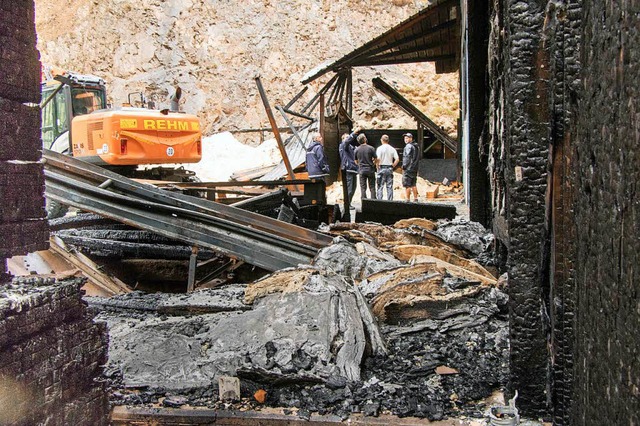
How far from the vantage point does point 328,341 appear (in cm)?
375

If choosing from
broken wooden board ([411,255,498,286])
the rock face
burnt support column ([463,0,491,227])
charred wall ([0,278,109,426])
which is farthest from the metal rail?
the rock face

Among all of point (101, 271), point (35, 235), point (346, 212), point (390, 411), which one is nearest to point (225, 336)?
point (390, 411)

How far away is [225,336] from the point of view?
13.3ft

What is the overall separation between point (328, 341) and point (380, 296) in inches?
38.8

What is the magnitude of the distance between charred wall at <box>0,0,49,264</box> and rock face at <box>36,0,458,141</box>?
2811cm

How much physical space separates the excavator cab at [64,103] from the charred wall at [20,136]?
10.9 meters

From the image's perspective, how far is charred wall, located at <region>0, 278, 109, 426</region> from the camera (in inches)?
90.1

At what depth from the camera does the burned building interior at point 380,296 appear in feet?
3.09

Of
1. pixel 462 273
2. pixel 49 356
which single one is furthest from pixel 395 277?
pixel 49 356

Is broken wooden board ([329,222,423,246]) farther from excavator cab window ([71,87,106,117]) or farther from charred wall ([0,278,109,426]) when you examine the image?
excavator cab window ([71,87,106,117])

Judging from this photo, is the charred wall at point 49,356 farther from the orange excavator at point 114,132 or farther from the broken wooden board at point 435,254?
the orange excavator at point 114,132

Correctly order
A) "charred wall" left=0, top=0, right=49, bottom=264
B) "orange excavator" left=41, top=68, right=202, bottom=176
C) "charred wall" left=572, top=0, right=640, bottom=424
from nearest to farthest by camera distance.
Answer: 1. "charred wall" left=572, top=0, right=640, bottom=424
2. "charred wall" left=0, top=0, right=49, bottom=264
3. "orange excavator" left=41, top=68, right=202, bottom=176

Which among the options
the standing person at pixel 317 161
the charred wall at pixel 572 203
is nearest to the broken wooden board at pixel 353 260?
the charred wall at pixel 572 203

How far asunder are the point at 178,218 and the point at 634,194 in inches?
213
